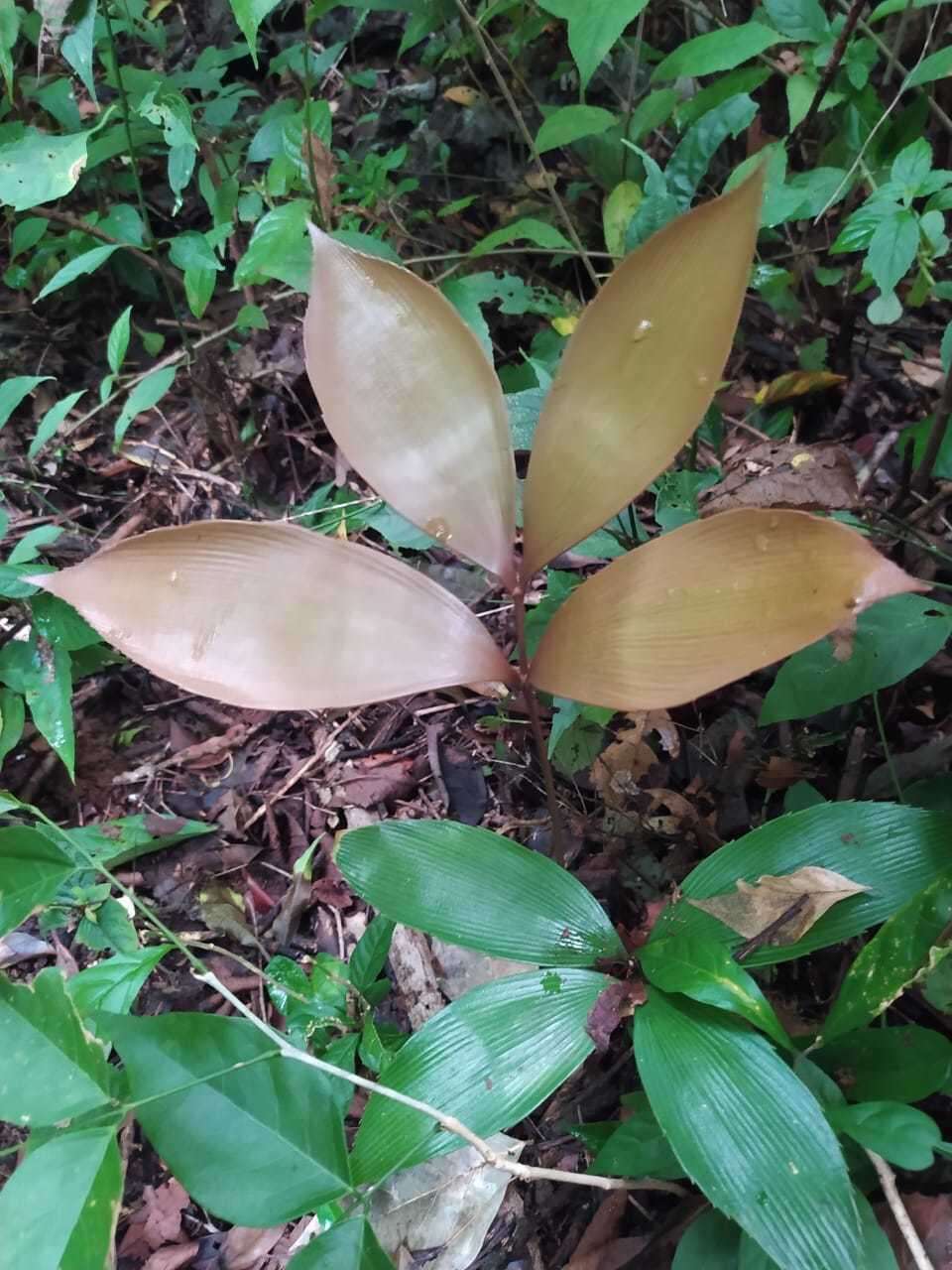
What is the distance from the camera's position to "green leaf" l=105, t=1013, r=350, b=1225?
51 cm

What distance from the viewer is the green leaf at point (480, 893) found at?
614 mm

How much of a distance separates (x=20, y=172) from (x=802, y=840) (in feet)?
3.33

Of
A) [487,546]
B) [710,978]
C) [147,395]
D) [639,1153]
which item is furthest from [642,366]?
[147,395]

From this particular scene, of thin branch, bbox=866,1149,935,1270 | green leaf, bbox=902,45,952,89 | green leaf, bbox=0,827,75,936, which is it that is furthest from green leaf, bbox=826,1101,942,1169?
green leaf, bbox=902,45,952,89

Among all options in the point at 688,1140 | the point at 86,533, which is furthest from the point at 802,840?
the point at 86,533

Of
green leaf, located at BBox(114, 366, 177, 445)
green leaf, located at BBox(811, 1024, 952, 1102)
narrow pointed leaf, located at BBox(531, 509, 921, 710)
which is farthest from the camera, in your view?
green leaf, located at BBox(114, 366, 177, 445)

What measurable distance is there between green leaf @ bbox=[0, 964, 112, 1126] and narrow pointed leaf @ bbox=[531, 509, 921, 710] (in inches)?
14.4

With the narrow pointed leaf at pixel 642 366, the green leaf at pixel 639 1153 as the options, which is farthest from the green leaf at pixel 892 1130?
the narrow pointed leaf at pixel 642 366

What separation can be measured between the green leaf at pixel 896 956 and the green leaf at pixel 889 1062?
25mm

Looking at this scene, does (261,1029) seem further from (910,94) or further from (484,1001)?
(910,94)

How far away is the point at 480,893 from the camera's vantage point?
627mm

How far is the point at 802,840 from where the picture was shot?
591mm

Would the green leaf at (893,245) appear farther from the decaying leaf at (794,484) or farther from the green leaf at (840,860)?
the green leaf at (840,860)

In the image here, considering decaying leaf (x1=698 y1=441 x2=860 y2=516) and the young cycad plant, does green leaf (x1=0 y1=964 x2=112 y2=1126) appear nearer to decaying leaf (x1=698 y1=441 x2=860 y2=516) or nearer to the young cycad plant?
the young cycad plant
